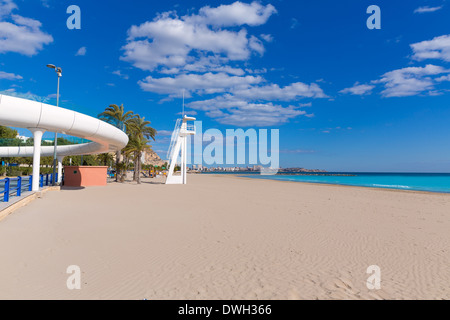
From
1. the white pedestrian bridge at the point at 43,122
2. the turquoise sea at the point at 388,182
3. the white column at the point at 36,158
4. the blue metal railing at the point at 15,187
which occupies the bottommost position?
the turquoise sea at the point at 388,182

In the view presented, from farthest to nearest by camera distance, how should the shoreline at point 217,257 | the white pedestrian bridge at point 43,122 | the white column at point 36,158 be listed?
the white column at point 36,158
the white pedestrian bridge at point 43,122
the shoreline at point 217,257

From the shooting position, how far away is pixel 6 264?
16.4 feet

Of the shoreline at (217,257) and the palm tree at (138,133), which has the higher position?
the palm tree at (138,133)

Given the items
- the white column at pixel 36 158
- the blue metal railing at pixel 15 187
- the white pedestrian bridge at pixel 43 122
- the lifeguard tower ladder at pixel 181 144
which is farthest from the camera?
the lifeguard tower ladder at pixel 181 144

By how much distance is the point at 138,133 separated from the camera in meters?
34.5

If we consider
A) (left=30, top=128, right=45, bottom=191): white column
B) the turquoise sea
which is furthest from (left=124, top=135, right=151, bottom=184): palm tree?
the turquoise sea

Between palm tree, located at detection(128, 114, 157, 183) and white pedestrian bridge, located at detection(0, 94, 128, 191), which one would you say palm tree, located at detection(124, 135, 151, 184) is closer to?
palm tree, located at detection(128, 114, 157, 183)

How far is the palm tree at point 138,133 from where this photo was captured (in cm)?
3297

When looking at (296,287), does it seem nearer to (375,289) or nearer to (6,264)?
(375,289)

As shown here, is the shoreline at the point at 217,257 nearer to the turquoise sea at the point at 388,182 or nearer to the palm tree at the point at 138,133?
the palm tree at the point at 138,133

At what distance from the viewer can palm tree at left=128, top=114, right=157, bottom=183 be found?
108ft

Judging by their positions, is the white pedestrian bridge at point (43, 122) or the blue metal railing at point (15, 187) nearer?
the blue metal railing at point (15, 187)

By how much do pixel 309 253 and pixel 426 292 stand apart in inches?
91.3

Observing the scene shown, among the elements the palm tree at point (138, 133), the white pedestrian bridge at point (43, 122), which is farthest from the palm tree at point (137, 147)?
the white pedestrian bridge at point (43, 122)
